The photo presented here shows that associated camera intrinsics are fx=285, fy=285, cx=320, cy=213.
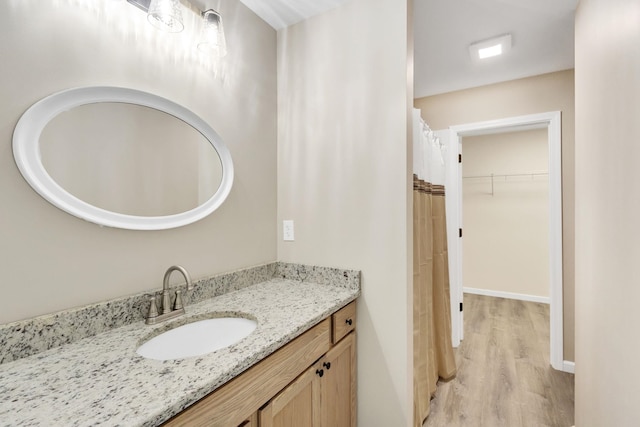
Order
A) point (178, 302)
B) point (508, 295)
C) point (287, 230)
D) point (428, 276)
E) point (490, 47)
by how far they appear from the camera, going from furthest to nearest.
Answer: point (508, 295), point (490, 47), point (428, 276), point (287, 230), point (178, 302)

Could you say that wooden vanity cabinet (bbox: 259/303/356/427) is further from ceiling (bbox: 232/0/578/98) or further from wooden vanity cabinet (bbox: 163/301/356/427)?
ceiling (bbox: 232/0/578/98)

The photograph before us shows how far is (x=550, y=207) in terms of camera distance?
2.42 m

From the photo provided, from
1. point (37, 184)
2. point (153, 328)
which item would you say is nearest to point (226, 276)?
point (153, 328)

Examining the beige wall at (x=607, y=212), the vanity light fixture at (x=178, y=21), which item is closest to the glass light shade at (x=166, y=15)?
the vanity light fixture at (x=178, y=21)

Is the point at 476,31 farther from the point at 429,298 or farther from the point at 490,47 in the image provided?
the point at 429,298

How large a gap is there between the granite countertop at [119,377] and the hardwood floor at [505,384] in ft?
4.93

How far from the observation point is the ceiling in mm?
1664

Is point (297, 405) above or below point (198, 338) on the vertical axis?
below

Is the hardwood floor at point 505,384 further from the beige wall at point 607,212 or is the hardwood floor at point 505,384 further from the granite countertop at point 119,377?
the granite countertop at point 119,377

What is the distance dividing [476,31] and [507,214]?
294cm

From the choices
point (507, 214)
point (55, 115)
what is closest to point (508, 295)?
point (507, 214)

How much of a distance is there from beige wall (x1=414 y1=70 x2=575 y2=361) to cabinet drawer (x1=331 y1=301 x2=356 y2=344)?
2051 millimetres

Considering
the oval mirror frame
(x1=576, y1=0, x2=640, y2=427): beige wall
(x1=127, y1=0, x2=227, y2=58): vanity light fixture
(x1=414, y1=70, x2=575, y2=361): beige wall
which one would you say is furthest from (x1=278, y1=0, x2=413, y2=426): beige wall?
(x1=414, y1=70, x2=575, y2=361): beige wall

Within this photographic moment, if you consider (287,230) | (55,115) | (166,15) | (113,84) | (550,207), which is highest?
(166,15)
